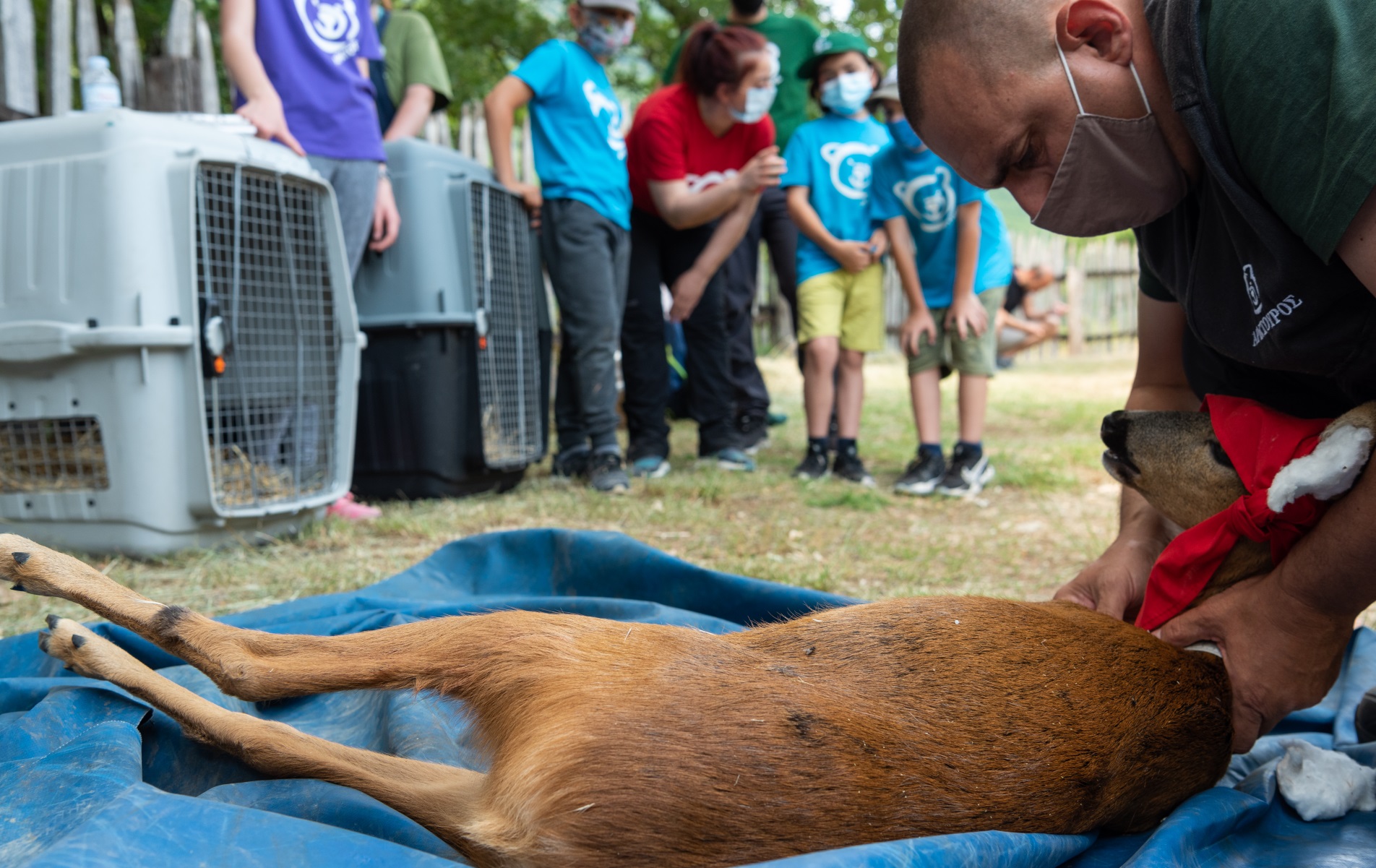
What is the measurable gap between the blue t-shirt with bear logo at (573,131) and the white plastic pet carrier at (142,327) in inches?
53.9

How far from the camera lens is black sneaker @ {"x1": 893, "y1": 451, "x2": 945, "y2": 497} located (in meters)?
4.79

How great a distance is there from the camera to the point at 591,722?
1.12 metres

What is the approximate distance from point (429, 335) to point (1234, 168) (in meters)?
3.32

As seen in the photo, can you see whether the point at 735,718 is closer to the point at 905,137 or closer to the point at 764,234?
the point at 905,137

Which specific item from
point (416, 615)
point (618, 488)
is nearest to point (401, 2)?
point (618, 488)

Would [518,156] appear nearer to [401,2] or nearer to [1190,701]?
[401,2]

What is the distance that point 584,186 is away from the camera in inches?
178

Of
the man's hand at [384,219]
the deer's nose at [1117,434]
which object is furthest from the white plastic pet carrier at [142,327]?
the deer's nose at [1117,434]

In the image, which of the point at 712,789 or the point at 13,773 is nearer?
the point at 712,789

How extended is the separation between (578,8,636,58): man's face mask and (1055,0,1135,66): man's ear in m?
3.55

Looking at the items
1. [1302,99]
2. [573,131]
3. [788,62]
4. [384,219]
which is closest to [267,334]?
[384,219]

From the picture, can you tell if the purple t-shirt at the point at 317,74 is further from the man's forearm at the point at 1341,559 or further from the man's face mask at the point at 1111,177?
the man's forearm at the point at 1341,559

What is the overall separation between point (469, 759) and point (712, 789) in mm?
450

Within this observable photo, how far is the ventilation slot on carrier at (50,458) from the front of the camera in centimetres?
303
